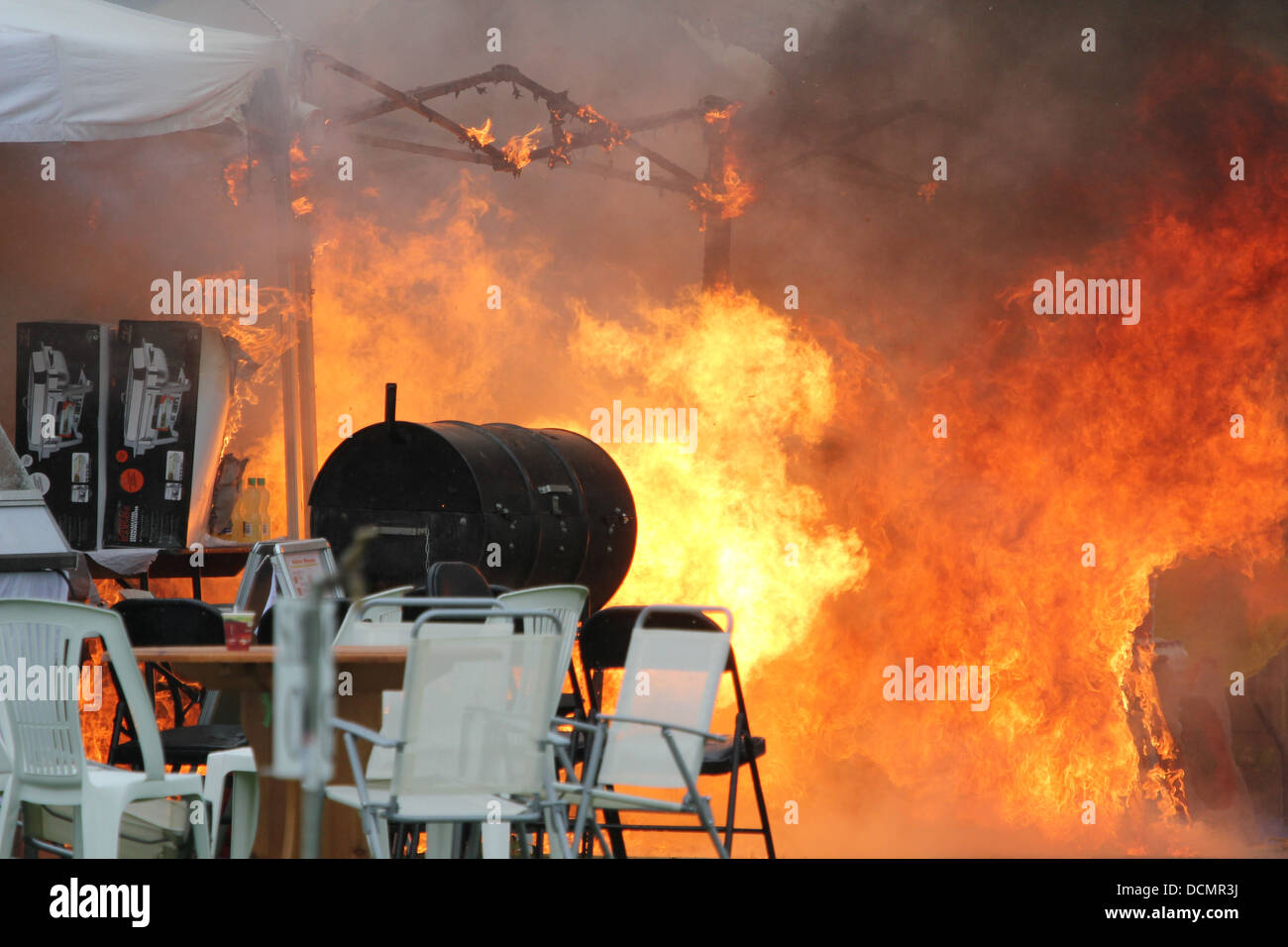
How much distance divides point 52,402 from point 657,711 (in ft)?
14.9

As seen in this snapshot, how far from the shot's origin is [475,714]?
371 cm

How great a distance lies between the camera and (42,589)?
6.39m

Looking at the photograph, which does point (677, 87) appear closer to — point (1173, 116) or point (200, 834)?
point (1173, 116)

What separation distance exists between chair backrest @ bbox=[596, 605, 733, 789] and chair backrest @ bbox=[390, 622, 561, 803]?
0.92 m

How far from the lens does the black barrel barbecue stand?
7.64 metres

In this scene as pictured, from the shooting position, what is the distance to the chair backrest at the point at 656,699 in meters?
4.71

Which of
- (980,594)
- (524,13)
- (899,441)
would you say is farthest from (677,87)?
(980,594)

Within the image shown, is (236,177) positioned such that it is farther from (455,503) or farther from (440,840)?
(440,840)

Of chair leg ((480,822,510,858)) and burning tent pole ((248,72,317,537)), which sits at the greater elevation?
burning tent pole ((248,72,317,537))

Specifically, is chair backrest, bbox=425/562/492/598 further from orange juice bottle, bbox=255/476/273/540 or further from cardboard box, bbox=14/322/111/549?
orange juice bottle, bbox=255/476/273/540

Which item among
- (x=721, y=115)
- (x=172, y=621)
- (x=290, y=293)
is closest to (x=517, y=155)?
(x=721, y=115)

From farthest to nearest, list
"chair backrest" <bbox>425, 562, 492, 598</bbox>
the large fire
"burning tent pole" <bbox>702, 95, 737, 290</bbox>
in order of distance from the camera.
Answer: "burning tent pole" <bbox>702, 95, 737, 290</bbox>
the large fire
"chair backrest" <bbox>425, 562, 492, 598</bbox>

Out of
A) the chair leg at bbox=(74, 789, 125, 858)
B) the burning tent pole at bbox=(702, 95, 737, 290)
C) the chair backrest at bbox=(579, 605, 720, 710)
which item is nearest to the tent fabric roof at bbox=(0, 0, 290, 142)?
the chair backrest at bbox=(579, 605, 720, 710)
